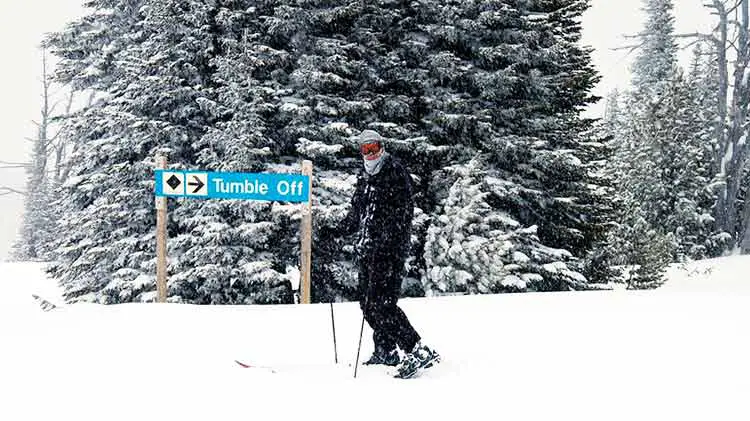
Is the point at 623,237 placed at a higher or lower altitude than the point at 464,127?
lower

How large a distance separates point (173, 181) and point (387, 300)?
182 inches

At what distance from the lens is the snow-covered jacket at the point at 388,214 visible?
16.5 feet

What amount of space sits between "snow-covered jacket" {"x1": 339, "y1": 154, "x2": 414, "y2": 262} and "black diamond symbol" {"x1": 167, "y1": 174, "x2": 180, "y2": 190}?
4293 mm

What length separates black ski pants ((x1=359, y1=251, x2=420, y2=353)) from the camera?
5.03m

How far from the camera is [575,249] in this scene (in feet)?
58.5

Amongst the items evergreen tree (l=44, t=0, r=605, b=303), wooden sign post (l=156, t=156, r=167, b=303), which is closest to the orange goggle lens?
wooden sign post (l=156, t=156, r=167, b=303)

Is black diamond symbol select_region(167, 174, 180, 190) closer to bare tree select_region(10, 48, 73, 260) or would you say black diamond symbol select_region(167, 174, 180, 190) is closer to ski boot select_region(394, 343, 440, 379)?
ski boot select_region(394, 343, 440, 379)

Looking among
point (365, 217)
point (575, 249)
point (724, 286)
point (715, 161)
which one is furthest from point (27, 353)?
point (715, 161)

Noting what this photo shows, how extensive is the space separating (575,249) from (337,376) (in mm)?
14260

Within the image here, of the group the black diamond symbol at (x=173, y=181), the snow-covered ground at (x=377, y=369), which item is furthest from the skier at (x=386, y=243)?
the black diamond symbol at (x=173, y=181)

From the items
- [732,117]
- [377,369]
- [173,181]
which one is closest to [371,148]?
[377,369]

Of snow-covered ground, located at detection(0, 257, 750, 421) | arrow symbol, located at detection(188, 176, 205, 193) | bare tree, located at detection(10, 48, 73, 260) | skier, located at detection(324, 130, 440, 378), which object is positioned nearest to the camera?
snow-covered ground, located at detection(0, 257, 750, 421)

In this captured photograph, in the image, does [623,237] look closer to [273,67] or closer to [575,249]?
[575,249]

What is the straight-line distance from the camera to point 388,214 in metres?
5.02
